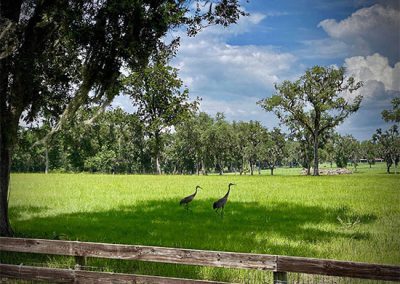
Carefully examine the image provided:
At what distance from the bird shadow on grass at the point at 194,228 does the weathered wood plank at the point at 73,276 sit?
1971 millimetres

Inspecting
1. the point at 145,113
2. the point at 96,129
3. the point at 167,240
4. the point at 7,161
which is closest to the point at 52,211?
the point at 7,161

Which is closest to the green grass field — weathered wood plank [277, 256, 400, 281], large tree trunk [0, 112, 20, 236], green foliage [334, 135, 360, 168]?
large tree trunk [0, 112, 20, 236]

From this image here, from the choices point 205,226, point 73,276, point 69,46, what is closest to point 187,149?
point 205,226

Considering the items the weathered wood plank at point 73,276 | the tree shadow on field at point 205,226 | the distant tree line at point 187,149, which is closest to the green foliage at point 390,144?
the distant tree line at point 187,149

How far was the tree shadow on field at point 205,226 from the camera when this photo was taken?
1274cm

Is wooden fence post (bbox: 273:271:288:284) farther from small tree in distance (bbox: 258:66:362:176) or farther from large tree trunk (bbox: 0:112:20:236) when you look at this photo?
small tree in distance (bbox: 258:66:362:176)

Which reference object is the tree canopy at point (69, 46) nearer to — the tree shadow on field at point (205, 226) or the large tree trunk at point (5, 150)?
the large tree trunk at point (5, 150)

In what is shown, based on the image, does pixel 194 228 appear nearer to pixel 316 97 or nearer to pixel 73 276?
pixel 73 276

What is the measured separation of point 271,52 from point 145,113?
4844 centimetres

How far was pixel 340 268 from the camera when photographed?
6.46 meters

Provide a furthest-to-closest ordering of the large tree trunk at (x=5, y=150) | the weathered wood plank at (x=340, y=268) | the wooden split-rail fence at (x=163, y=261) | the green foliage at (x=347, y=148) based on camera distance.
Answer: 1. the green foliage at (x=347, y=148)
2. the large tree trunk at (x=5, y=150)
3. the wooden split-rail fence at (x=163, y=261)
4. the weathered wood plank at (x=340, y=268)

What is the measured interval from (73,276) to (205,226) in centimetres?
849

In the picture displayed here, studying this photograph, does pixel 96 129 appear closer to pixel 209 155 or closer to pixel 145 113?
pixel 145 113

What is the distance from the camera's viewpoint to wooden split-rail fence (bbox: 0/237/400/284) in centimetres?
Result: 643
